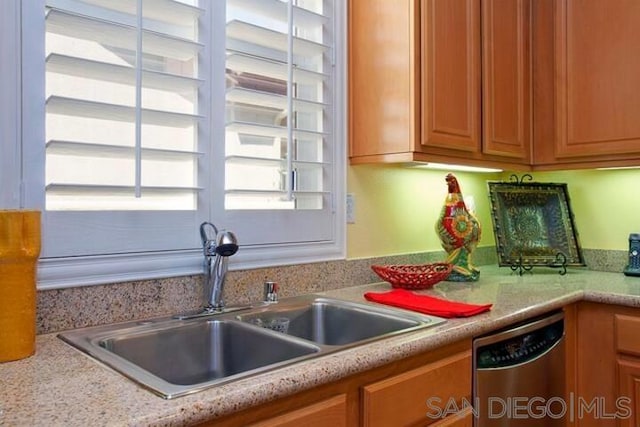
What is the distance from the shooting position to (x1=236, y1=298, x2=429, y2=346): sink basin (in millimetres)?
1389

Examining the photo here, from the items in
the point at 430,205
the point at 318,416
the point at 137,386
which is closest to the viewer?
the point at 137,386

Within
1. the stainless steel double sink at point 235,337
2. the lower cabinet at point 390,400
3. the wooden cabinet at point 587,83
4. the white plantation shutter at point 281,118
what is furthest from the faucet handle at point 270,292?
the wooden cabinet at point 587,83

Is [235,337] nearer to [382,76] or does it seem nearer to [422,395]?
[422,395]

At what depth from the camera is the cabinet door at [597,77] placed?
78.2 inches

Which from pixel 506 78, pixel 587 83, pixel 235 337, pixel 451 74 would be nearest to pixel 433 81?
pixel 451 74

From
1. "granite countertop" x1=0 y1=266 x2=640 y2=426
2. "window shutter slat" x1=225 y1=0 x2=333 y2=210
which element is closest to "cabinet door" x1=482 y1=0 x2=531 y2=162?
"window shutter slat" x1=225 y1=0 x2=333 y2=210

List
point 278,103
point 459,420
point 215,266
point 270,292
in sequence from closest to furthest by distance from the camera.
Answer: point 459,420, point 215,266, point 270,292, point 278,103

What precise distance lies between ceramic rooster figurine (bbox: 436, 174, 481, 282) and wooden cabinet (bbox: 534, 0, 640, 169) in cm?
52

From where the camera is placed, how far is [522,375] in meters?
1.46

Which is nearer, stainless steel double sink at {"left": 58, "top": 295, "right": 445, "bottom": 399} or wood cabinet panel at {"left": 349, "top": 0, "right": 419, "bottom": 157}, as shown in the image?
stainless steel double sink at {"left": 58, "top": 295, "right": 445, "bottom": 399}

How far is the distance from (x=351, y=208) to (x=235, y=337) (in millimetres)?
767

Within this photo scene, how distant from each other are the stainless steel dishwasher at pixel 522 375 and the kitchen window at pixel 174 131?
0.66m

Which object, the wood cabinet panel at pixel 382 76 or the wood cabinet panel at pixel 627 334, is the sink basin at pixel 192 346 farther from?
the wood cabinet panel at pixel 627 334

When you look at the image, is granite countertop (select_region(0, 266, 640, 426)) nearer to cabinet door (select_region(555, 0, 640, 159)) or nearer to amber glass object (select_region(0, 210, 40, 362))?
amber glass object (select_region(0, 210, 40, 362))
